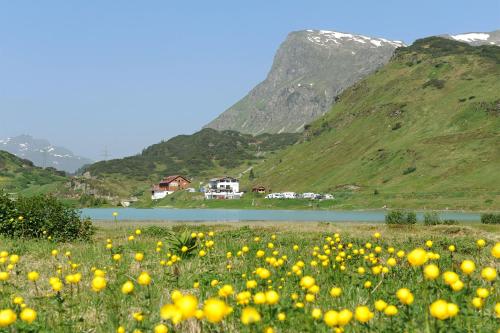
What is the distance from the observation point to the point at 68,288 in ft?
31.3

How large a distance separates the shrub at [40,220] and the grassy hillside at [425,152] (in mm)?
92612

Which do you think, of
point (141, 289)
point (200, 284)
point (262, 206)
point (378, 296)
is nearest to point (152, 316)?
point (200, 284)

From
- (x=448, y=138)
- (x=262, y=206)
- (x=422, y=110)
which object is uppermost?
(x=422, y=110)

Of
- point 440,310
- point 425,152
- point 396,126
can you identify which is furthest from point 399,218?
point 396,126

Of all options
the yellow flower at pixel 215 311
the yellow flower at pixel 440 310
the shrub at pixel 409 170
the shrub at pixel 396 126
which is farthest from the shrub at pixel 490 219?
the shrub at pixel 396 126

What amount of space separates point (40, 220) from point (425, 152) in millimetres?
137683

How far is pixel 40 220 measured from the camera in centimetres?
2208

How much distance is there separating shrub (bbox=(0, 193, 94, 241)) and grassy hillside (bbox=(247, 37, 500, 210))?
9261cm

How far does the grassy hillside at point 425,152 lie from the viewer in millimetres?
115000

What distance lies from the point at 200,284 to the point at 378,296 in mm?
3269

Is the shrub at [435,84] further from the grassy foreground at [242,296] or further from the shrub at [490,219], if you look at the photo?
the grassy foreground at [242,296]

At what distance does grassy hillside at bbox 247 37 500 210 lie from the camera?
4528 inches

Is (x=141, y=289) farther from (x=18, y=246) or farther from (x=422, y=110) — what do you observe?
(x=422, y=110)

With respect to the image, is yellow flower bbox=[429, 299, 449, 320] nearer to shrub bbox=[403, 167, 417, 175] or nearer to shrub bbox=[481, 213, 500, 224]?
shrub bbox=[481, 213, 500, 224]
